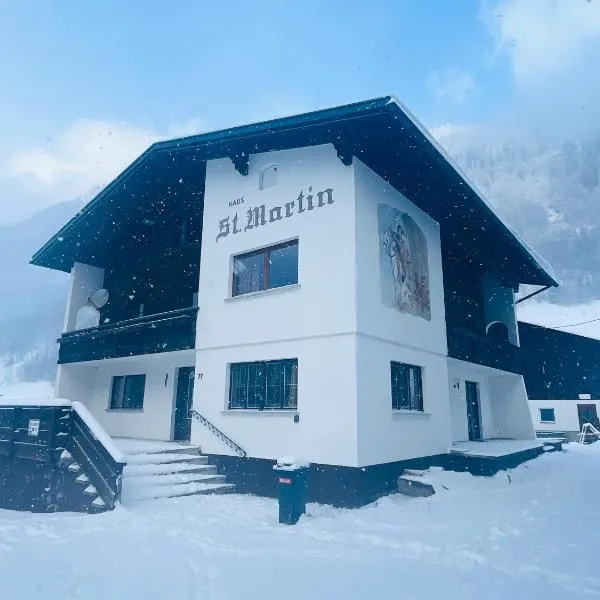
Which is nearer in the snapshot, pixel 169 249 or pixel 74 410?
pixel 74 410

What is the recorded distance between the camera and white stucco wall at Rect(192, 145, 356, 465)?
1011cm

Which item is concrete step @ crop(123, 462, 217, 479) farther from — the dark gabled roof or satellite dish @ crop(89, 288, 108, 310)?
satellite dish @ crop(89, 288, 108, 310)

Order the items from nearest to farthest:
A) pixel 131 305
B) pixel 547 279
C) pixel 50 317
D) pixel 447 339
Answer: pixel 447 339, pixel 131 305, pixel 547 279, pixel 50 317

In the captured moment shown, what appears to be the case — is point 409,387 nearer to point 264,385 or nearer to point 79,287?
point 264,385

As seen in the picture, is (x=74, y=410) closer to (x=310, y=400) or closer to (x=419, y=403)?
(x=310, y=400)

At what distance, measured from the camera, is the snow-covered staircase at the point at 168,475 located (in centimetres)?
954

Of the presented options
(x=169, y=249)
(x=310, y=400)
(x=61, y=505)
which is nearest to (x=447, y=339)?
(x=310, y=400)

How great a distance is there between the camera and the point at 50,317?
168 meters

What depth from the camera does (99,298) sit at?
18203mm

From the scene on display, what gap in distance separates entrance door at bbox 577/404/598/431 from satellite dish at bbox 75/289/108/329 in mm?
29693

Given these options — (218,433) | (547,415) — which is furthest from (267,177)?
(547,415)

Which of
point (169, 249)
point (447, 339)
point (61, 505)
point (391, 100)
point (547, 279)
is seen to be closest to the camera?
point (391, 100)

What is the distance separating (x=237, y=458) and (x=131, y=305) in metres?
8.94

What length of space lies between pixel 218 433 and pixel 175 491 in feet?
6.96
